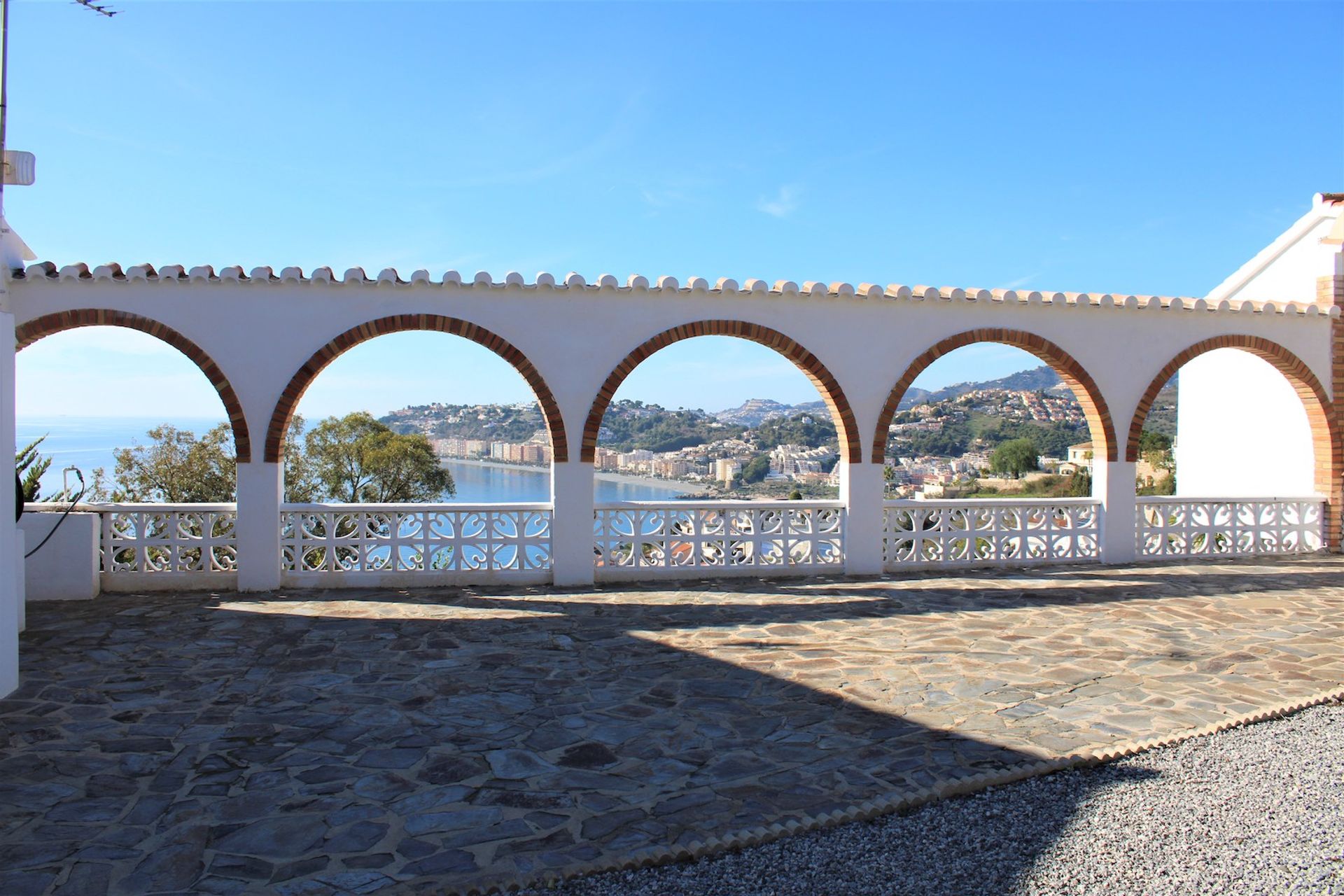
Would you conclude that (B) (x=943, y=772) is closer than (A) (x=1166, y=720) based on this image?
Yes

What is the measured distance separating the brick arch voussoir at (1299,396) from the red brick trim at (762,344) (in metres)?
3.68

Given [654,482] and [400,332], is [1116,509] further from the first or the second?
[400,332]

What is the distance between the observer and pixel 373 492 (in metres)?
16.1

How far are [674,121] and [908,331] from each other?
16.7 feet

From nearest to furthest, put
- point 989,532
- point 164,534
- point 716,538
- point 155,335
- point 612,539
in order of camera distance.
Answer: point 155,335, point 164,534, point 612,539, point 716,538, point 989,532

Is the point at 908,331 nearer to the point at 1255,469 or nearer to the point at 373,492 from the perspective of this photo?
the point at 1255,469

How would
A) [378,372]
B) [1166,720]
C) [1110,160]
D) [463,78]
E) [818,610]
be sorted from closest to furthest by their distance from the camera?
[1166,720], [818,610], [463,78], [1110,160], [378,372]

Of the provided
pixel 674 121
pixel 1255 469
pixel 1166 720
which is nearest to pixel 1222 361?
pixel 1255 469

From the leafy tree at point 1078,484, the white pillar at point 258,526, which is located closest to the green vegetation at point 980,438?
the leafy tree at point 1078,484

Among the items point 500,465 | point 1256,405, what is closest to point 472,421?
point 500,465

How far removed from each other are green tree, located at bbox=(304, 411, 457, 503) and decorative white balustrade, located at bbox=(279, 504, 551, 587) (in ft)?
21.3

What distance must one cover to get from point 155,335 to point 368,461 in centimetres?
702

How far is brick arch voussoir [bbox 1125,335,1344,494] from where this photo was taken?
10.8 meters

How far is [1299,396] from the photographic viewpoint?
11594 mm
